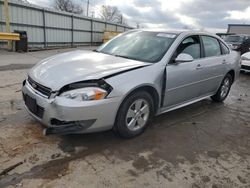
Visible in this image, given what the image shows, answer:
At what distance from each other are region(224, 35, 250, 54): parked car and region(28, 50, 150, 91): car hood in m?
12.0

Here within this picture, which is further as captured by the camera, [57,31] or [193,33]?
[57,31]

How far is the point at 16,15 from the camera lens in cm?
1435

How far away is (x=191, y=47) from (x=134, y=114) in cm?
180

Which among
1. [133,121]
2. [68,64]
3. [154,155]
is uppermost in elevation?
[68,64]

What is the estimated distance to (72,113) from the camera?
297 centimetres

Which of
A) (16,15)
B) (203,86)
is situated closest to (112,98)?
(203,86)

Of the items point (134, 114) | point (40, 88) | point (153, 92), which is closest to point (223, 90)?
point (153, 92)

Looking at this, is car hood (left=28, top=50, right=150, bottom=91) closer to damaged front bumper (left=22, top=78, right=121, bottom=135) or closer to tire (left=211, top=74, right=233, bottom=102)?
damaged front bumper (left=22, top=78, right=121, bottom=135)

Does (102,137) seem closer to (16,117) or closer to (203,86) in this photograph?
(16,117)

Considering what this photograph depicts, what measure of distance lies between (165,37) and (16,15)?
12.7 m

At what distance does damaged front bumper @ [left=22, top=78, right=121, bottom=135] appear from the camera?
2979 millimetres

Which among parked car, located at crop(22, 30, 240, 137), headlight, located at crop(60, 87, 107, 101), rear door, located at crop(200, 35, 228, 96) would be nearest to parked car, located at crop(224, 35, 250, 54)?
rear door, located at crop(200, 35, 228, 96)

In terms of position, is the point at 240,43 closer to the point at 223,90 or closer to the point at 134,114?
the point at 223,90

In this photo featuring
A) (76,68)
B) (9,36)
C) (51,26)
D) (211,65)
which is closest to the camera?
(76,68)
